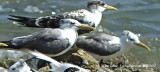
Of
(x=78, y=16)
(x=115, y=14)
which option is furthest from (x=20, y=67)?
(x=115, y=14)

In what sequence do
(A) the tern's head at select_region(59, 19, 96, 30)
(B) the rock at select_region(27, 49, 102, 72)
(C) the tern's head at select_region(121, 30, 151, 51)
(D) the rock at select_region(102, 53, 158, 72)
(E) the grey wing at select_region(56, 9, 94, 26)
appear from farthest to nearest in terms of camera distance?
(E) the grey wing at select_region(56, 9, 94, 26), (C) the tern's head at select_region(121, 30, 151, 51), (D) the rock at select_region(102, 53, 158, 72), (A) the tern's head at select_region(59, 19, 96, 30), (B) the rock at select_region(27, 49, 102, 72)

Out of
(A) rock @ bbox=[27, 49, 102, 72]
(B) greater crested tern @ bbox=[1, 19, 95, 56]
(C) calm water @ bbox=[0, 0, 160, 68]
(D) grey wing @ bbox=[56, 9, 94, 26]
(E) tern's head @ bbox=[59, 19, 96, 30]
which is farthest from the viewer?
(C) calm water @ bbox=[0, 0, 160, 68]

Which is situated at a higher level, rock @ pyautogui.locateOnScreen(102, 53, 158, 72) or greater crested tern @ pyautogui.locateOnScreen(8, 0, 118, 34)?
greater crested tern @ pyautogui.locateOnScreen(8, 0, 118, 34)

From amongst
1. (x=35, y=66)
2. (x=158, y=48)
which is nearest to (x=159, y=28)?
(x=158, y=48)

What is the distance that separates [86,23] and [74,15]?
301 mm

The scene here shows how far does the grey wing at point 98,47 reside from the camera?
980 cm

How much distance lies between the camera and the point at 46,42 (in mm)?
8992

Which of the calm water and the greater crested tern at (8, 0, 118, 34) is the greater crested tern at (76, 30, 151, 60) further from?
the calm water

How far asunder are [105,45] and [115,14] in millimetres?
6573

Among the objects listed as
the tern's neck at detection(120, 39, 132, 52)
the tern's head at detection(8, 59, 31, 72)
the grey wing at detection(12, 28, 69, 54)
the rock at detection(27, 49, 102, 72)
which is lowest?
the rock at detection(27, 49, 102, 72)

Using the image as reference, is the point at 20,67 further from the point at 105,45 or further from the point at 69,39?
the point at 105,45

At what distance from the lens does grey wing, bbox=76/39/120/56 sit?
980cm

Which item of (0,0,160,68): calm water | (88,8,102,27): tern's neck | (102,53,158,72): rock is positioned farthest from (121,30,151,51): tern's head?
(0,0,160,68): calm water

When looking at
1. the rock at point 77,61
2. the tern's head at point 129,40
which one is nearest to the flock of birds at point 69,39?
the tern's head at point 129,40
